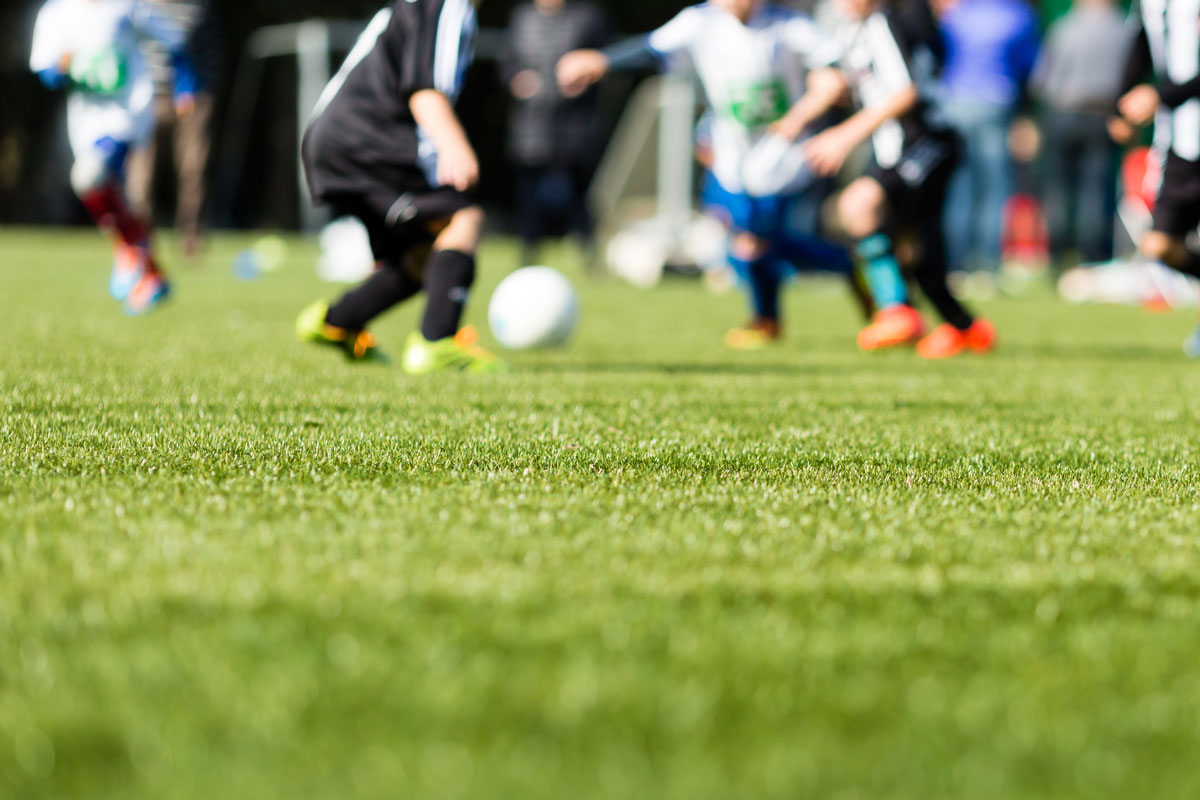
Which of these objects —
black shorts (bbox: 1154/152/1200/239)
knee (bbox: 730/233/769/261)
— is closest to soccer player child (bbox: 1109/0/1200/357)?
black shorts (bbox: 1154/152/1200/239)

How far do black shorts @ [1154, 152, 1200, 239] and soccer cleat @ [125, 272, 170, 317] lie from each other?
4.55m

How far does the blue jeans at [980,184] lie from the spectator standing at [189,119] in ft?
17.1

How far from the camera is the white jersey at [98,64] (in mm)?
7176

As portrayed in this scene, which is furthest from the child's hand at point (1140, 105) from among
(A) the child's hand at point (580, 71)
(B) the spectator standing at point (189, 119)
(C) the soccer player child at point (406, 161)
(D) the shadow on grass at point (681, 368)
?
(B) the spectator standing at point (189, 119)

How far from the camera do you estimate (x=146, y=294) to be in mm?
7270

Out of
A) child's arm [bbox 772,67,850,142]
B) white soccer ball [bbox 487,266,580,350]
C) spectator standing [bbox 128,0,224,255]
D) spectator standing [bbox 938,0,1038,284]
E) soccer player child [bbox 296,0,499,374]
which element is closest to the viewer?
soccer player child [bbox 296,0,499,374]

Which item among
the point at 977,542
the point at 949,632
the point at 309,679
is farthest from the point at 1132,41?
the point at 309,679

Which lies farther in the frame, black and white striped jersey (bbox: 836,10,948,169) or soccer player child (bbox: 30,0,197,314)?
soccer player child (bbox: 30,0,197,314)

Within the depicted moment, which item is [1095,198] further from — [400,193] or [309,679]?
[309,679]

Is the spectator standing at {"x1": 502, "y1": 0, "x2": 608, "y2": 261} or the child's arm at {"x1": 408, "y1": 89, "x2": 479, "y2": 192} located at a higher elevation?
the child's arm at {"x1": 408, "y1": 89, "x2": 479, "y2": 192}

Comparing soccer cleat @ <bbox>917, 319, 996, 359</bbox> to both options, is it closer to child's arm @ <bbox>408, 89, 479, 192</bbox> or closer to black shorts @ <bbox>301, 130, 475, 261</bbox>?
black shorts @ <bbox>301, 130, 475, 261</bbox>

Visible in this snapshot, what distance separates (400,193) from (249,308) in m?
3.50

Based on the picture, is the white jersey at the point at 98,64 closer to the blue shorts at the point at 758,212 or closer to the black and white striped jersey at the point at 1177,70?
the blue shorts at the point at 758,212

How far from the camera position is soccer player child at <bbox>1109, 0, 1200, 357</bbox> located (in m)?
5.48
